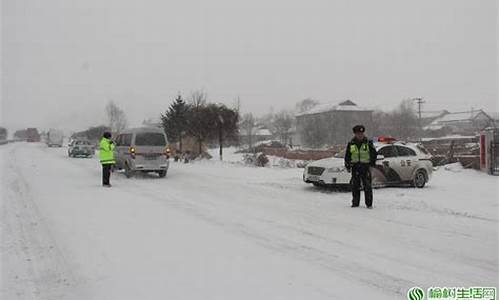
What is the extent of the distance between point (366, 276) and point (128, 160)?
1507cm

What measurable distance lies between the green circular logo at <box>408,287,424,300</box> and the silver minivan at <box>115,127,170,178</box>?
49.6ft

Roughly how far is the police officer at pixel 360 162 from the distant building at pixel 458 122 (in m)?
107

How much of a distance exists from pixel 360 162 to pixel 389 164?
3.94 meters

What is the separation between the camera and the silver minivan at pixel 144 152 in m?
19.5

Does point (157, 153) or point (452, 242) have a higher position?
point (157, 153)

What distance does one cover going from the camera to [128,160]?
19.9 m

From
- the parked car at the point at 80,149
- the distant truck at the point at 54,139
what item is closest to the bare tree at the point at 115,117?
the distant truck at the point at 54,139

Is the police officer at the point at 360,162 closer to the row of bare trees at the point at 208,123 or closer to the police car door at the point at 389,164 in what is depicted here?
the police car door at the point at 389,164

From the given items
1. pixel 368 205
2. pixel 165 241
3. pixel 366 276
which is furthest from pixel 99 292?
pixel 368 205

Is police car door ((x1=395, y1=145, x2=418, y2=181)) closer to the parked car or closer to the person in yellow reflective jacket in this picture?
the person in yellow reflective jacket

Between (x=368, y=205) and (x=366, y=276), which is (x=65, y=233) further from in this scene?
(x=368, y=205)

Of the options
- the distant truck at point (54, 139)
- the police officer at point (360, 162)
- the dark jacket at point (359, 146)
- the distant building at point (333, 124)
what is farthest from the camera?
the distant truck at point (54, 139)

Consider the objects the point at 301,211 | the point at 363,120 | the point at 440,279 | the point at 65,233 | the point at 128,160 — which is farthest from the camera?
the point at 363,120

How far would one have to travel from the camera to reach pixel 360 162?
38.1ft
